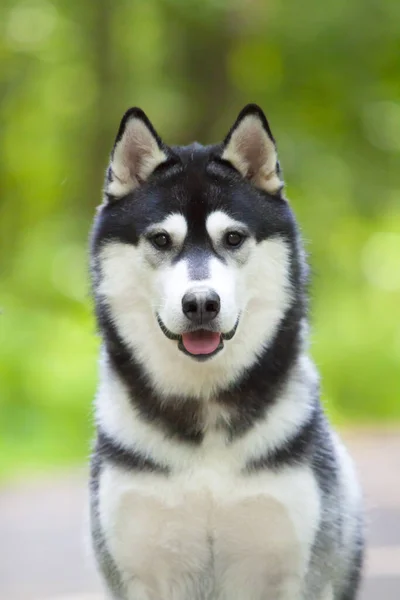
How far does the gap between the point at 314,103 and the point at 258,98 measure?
16.0 inches

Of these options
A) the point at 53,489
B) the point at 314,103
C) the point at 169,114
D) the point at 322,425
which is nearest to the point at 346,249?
the point at 314,103

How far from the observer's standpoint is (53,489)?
14.7ft

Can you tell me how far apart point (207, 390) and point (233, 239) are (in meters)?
0.38

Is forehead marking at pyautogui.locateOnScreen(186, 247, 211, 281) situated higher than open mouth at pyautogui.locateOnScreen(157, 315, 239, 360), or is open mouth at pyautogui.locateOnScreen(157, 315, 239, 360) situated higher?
forehead marking at pyautogui.locateOnScreen(186, 247, 211, 281)

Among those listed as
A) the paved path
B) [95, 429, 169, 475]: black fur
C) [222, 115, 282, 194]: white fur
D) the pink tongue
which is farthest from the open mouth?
the paved path

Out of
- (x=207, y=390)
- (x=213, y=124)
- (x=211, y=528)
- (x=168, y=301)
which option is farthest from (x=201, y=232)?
(x=213, y=124)

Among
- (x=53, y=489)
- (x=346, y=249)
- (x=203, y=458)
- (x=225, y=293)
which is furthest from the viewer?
(x=346, y=249)

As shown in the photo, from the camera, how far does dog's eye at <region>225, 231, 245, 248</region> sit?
2.27 meters

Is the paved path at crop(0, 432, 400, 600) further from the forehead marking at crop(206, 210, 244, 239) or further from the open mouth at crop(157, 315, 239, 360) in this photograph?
the forehead marking at crop(206, 210, 244, 239)

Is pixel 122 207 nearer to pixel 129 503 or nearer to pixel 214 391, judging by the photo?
pixel 214 391

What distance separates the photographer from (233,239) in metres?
2.27

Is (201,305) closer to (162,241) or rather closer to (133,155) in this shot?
(162,241)

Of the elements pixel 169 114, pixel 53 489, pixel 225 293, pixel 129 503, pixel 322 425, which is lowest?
pixel 53 489

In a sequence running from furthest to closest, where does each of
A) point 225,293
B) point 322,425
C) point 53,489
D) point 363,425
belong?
point 363,425
point 53,489
point 322,425
point 225,293
